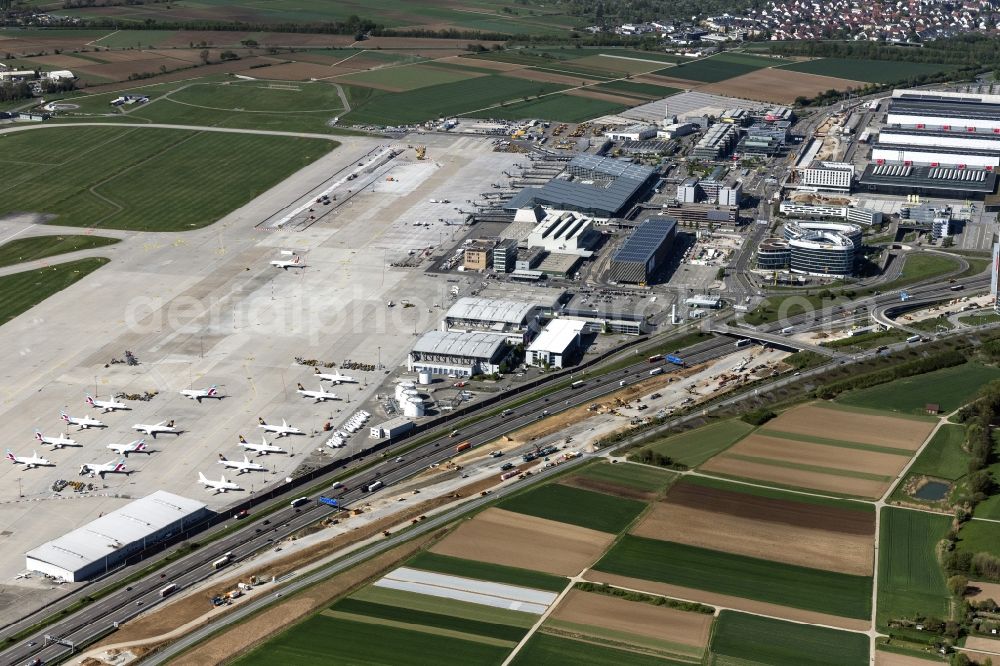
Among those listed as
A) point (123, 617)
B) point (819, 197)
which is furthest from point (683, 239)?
point (123, 617)

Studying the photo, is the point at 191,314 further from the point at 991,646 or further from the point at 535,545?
the point at 991,646

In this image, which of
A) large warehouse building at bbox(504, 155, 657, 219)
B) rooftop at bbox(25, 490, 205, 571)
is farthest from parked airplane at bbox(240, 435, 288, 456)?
large warehouse building at bbox(504, 155, 657, 219)

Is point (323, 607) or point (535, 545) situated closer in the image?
point (323, 607)

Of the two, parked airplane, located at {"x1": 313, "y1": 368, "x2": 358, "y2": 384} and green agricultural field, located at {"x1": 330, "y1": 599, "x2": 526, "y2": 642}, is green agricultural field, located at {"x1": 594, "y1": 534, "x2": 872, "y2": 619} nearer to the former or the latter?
green agricultural field, located at {"x1": 330, "y1": 599, "x2": 526, "y2": 642}

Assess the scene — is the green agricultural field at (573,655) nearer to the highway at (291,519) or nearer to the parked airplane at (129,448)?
the highway at (291,519)

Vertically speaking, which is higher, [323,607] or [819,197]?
[819,197]

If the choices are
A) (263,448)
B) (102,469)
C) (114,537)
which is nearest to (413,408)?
(263,448)

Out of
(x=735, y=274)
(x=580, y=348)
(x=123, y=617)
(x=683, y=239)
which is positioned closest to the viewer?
(x=123, y=617)
